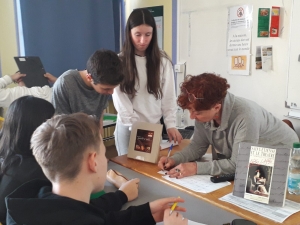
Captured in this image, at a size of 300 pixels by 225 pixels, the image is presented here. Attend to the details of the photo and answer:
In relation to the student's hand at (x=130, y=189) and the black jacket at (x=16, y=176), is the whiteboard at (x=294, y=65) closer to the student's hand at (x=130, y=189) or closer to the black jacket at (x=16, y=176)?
the student's hand at (x=130, y=189)

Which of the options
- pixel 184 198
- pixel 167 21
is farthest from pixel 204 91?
pixel 167 21

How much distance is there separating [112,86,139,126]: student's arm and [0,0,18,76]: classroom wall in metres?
1.75

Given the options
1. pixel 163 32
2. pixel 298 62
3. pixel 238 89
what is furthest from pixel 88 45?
pixel 298 62

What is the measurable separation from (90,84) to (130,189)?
0.74 metres

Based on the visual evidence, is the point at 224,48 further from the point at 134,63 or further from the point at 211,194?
the point at 211,194

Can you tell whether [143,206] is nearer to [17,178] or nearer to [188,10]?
[17,178]

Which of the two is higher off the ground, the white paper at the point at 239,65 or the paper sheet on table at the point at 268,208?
the white paper at the point at 239,65

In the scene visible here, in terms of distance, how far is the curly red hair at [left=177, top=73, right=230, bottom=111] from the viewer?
143cm

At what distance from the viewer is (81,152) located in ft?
3.03

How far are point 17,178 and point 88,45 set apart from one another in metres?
2.74

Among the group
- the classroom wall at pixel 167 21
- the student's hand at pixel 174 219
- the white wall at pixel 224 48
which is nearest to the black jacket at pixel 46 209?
the student's hand at pixel 174 219

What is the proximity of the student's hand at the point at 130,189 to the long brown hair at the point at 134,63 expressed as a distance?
2.37 ft

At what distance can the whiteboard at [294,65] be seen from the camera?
2342 millimetres

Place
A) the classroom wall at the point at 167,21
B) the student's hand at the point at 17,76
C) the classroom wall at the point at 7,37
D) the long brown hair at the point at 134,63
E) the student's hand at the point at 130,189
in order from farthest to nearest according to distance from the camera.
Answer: the classroom wall at the point at 167,21 → the classroom wall at the point at 7,37 → the student's hand at the point at 17,76 → the long brown hair at the point at 134,63 → the student's hand at the point at 130,189
